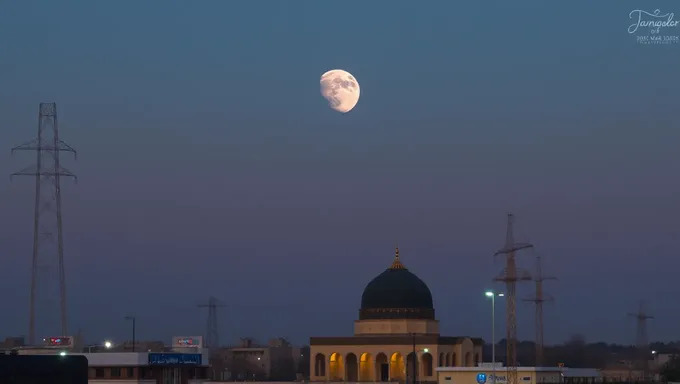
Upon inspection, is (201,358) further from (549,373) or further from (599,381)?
(599,381)

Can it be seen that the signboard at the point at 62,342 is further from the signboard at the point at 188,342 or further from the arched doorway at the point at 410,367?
the arched doorway at the point at 410,367

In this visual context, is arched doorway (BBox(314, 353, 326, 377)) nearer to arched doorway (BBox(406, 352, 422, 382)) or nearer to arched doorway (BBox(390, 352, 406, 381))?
arched doorway (BBox(390, 352, 406, 381))

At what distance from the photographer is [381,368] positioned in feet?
497

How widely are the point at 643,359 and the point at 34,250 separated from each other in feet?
303

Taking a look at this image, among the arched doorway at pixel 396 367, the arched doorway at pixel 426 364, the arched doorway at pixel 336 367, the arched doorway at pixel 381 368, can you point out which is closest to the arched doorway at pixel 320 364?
the arched doorway at pixel 336 367

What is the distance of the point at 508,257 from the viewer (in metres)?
127

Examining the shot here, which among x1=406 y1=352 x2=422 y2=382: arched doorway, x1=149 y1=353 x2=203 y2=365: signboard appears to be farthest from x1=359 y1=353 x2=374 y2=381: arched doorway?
x1=149 y1=353 x2=203 y2=365: signboard

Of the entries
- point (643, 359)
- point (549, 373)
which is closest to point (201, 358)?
point (549, 373)

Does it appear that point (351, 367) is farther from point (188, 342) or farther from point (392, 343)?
point (188, 342)

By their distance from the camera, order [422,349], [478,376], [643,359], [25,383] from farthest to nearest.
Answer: [643,359], [422,349], [478,376], [25,383]

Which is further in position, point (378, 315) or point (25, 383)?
point (378, 315)

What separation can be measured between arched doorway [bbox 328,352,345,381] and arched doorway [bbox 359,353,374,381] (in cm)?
261

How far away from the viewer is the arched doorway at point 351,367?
152 meters

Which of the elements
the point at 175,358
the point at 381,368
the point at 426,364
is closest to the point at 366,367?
the point at 381,368
